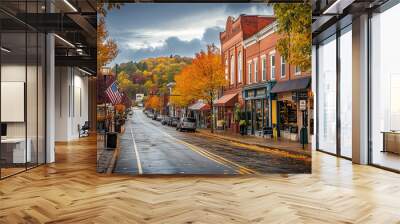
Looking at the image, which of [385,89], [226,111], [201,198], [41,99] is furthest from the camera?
[41,99]

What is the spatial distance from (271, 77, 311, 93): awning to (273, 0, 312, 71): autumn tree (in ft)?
0.79

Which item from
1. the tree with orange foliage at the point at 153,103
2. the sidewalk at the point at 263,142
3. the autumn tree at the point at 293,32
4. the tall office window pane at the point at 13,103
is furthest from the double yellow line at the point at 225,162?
the tall office window pane at the point at 13,103

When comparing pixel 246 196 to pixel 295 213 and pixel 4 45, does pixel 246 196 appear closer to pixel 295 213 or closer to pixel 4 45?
pixel 295 213

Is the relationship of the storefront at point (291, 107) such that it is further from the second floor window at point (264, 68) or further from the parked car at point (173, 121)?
the parked car at point (173, 121)

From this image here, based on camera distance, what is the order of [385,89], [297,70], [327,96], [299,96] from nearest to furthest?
[297,70] → [299,96] → [385,89] → [327,96]

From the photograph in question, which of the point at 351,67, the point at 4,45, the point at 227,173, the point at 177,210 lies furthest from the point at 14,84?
the point at 351,67

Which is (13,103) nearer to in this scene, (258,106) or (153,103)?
(153,103)

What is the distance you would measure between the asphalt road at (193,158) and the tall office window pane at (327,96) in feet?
15.3

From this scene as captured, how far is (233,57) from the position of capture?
8758mm

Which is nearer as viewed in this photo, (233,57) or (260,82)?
(233,57)

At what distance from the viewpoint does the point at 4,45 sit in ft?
27.8

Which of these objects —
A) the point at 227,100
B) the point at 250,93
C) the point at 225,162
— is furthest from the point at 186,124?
the point at 250,93

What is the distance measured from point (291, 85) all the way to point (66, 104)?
11846 mm

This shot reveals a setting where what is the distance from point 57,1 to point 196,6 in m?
3.40
